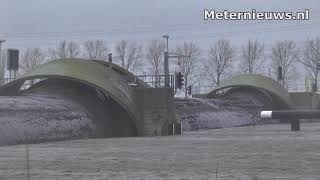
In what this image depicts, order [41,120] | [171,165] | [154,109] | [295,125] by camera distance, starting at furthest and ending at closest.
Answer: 1. [295,125]
2. [154,109]
3. [41,120]
4. [171,165]

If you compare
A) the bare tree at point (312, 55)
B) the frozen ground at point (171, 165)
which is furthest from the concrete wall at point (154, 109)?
the bare tree at point (312, 55)

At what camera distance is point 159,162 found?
14.9m

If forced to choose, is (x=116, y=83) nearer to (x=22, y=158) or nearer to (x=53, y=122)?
(x=53, y=122)

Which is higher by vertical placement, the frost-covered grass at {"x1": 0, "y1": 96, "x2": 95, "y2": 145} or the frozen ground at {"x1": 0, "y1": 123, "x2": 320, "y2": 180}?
the frost-covered grass at {"x1": 0, "y1": 96, "x2": 95, "y2": 145}

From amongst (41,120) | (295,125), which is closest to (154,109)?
(295,125)

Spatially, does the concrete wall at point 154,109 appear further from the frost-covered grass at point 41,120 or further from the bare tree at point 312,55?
the bare tree at point 312,55

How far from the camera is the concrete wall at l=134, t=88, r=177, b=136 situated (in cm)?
3581

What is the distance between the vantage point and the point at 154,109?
3606 centimetres

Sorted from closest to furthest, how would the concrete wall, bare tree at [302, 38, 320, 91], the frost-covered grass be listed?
the frost-covered grass → the concrete wall → bare tree at [302, 38, 320, 91]

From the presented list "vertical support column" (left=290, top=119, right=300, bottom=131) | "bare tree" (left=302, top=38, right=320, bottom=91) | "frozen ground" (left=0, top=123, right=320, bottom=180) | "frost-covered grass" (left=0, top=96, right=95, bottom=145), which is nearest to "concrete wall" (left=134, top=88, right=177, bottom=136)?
"frost-covered grass" (left=0, top=96, right=95, bottom=145)

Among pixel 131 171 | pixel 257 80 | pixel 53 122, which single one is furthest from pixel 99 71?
pixel 257 80

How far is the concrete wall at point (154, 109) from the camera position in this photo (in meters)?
35.8

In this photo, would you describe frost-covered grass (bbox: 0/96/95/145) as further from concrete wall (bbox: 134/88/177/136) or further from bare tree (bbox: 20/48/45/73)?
bare tree (bbox: 20/48/45/73)

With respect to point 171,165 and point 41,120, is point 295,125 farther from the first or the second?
point 171,165
